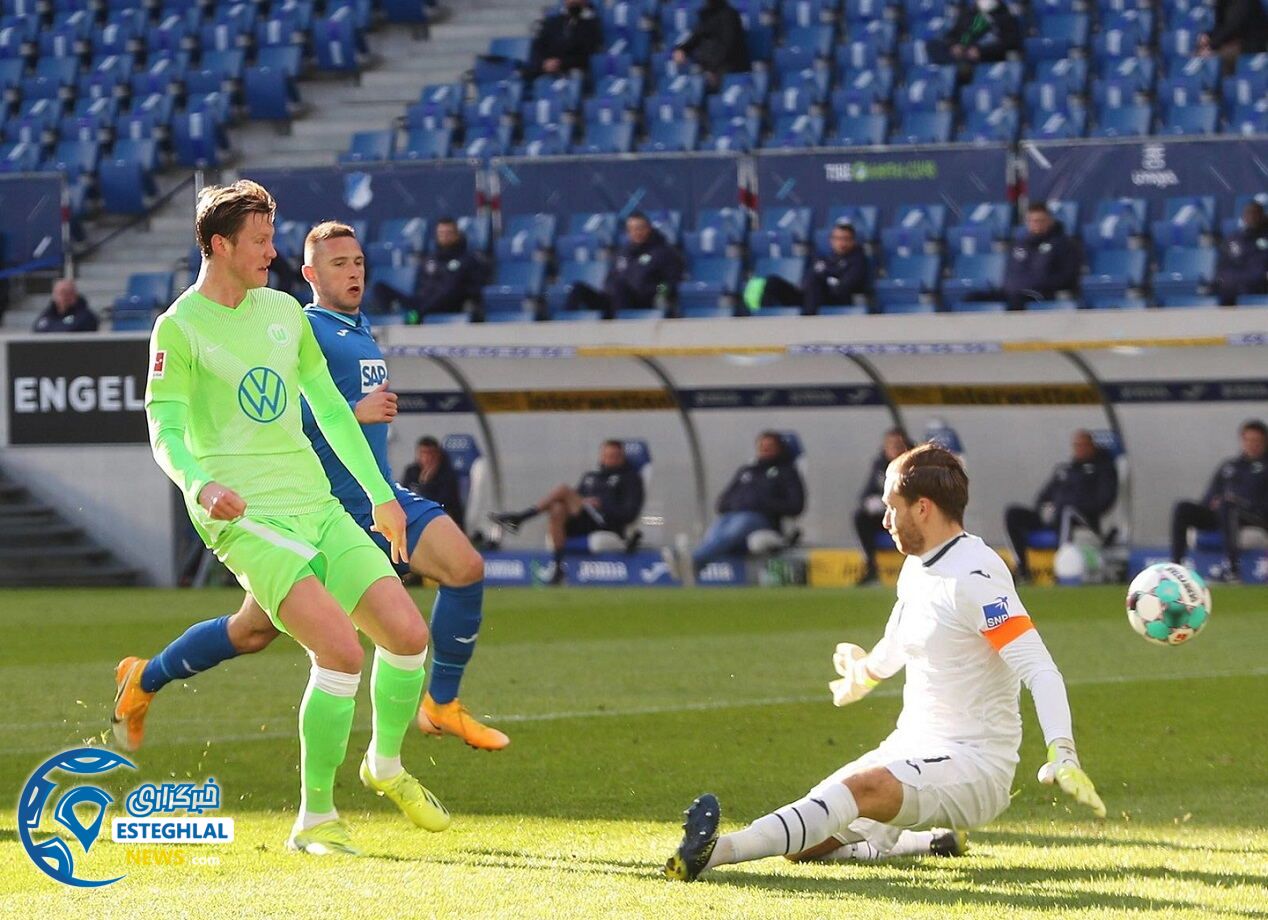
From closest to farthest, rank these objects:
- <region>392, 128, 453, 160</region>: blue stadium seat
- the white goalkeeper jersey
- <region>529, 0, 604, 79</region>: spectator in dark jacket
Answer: the white goalkeeper jersey
<region>392, 128, 453, 160</region>: blue stadium seat
<region>529, 0, 604, 79</region>: spectator in dark jacket

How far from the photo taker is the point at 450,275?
18672 millimetres

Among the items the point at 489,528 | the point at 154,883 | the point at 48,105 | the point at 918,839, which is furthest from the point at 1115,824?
the point at 48,105

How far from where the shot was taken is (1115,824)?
253 inches

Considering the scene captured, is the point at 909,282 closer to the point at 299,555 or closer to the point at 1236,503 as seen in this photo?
the point at 1236,503

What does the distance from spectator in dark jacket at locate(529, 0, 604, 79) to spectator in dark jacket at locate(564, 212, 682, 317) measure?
4.41 meters

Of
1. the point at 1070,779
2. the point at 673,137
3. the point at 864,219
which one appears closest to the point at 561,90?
the point at 673,137

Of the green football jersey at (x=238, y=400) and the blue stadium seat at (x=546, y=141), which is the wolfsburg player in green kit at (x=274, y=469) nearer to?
the green football jersey at (x=238, y=400)

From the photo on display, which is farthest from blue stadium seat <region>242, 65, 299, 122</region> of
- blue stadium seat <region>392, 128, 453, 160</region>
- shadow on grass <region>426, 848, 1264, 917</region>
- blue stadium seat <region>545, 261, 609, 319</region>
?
shadow on grass <region>426, 848, 1264, 917</region>

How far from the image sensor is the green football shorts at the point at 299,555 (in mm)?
5746

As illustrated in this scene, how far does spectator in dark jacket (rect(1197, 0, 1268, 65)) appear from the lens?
1969 cm

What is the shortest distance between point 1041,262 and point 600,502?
4365mm

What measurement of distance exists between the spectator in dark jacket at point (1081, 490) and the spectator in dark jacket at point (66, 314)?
28.2 feet

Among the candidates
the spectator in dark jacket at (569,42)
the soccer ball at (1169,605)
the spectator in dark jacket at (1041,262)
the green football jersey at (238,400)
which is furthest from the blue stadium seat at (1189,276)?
the green football jersey at (238,400)

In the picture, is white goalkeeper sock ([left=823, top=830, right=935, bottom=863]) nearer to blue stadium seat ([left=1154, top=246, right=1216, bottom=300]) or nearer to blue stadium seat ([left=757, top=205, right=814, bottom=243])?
blue stadium seat ([left=1154, top=246, right=1216, bottom=300])
